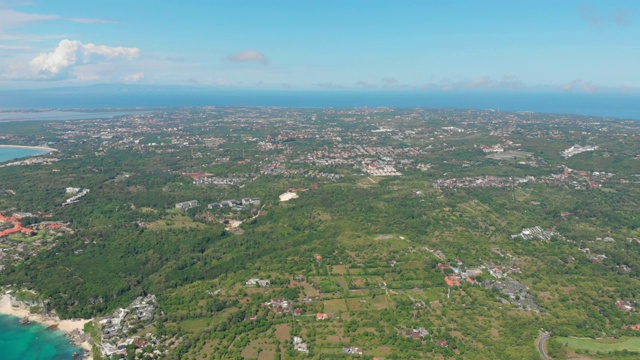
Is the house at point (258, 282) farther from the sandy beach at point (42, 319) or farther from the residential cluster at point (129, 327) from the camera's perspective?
the sandy beach at point (42, 319)

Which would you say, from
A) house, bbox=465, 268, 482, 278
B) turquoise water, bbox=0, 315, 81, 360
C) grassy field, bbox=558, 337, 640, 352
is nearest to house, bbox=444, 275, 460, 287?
house, bbox=465, 268, 482, 278

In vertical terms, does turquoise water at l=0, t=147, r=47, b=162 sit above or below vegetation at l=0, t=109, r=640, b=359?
above

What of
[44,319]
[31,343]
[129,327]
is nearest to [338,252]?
[129,327]

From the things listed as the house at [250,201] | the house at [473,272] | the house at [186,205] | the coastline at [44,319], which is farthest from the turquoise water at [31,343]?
the house at [473,272]

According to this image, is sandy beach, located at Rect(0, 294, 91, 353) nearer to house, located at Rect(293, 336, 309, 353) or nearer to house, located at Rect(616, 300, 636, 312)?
house, located at Rect(293, 336, 309, 353)

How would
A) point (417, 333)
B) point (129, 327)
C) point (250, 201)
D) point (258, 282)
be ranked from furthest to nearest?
point (250, 201), point (258, 282), point (129, 327), point (417, 333)

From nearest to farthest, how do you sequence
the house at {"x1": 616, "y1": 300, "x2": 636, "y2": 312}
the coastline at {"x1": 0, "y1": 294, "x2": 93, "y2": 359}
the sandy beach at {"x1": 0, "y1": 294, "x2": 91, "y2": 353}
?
1. the coastline at {"x1": 0, "y1": 294, "x2": 93, "y2": 359}
2. the sandy beach at {"x1": 0, "y1": 294, "x2": 91, "y2": 353}
3. the house at {"x1": 616, "y1": 300, "x2": 636, "y2": 312}

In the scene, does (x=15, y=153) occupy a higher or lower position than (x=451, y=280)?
higher

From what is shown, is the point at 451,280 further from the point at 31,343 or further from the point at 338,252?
the point at 31,343
